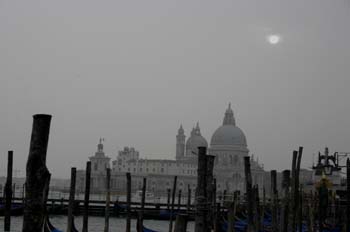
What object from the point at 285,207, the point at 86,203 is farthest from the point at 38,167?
the point at 86,203

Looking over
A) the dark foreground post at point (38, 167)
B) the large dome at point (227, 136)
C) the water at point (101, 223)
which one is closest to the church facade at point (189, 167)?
the large dome at point (227, 136)

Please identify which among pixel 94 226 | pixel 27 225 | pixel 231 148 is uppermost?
pixel 231 148

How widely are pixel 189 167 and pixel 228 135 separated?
27.2 feet

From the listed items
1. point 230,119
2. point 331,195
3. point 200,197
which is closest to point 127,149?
point 230,119

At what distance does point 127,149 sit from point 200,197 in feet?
267

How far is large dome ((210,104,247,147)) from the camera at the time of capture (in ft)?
242

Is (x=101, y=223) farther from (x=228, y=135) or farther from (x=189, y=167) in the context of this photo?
(x=189, y=167)

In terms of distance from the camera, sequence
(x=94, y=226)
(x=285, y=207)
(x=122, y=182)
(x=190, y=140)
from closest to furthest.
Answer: (x=285, y=207) < (x=94, y=226) < (x=122, y=182) < (x=190, y=140)

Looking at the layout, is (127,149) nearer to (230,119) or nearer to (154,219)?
(230,119)

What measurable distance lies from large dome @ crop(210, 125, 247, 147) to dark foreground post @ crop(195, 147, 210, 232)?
68.2 meters

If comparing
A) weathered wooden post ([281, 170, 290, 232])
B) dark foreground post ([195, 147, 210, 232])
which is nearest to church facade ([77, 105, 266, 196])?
weathered wooden post ([281, 170, 290, 232])

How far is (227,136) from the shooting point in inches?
2901

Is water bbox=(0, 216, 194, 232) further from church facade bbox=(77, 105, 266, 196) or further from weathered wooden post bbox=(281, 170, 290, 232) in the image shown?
church facade bbox=(77, 105, 266, 196)

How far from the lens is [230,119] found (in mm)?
75875
